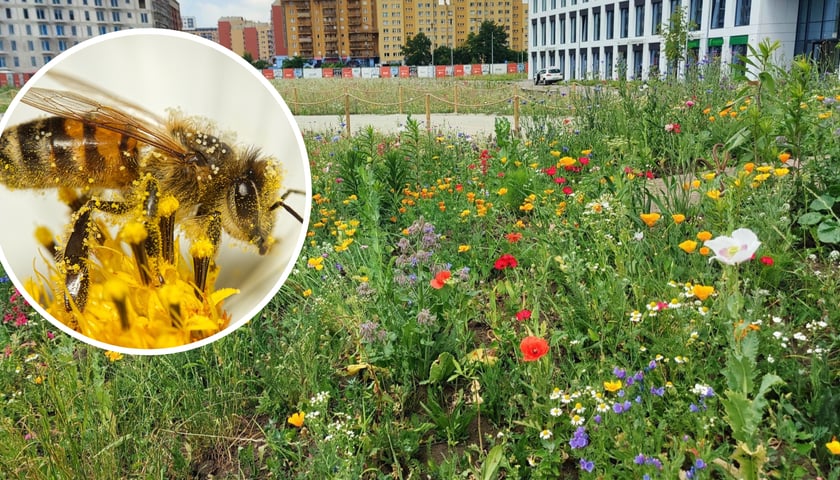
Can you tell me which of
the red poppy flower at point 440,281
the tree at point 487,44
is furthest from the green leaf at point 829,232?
the tree at point 487,44

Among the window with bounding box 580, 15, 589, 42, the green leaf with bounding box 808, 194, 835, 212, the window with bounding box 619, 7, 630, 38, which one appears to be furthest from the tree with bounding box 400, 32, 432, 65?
the green leaf with bounding box 808, 194, 835, 212

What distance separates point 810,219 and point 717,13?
1458 inches

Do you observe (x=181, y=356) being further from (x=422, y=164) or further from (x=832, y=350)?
(x=422, y=164)

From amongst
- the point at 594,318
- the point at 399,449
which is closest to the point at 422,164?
the point at 594,318

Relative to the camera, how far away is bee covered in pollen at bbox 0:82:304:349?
1.14 meters

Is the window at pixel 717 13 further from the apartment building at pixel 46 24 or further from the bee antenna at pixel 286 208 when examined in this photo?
the apartment building at pixel 46 24

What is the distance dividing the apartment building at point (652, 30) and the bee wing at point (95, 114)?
6.49 metres

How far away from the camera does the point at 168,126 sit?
1.18m

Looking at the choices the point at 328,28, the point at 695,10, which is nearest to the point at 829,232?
the point at 695,10

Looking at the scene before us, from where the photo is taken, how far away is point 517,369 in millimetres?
2436

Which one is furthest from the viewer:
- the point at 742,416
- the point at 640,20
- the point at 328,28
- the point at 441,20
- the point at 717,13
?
the point at 441,20

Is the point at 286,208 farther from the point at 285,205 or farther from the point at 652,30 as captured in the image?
the point at 652,30

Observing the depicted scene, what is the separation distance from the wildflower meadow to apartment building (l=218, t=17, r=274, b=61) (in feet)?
512

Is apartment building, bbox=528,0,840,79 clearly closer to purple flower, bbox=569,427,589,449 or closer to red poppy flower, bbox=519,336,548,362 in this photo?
red poppy flower, bbox=519,336,548,362
